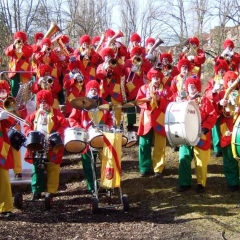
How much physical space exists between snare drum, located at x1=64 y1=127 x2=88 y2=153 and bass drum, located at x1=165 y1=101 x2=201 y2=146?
4.21 ft

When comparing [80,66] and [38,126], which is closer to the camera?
[38,126]

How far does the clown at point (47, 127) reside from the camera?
7.42 metres

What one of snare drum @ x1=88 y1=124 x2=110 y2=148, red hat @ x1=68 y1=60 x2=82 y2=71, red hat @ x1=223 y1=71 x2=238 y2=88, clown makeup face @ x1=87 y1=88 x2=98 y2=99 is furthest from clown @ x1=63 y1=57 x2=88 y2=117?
red hat @ x1=223 y1=71 x2=238 y2=88

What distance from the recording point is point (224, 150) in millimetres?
7863

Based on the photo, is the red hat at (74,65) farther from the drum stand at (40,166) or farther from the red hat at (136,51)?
the drum stand at (40,166)

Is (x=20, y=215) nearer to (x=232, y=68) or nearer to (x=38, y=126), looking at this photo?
(x=38, y=126)

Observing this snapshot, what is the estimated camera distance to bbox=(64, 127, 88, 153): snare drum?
6547mm

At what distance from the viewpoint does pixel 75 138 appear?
652 centimetres

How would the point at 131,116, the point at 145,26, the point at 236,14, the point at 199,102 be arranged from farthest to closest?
the point at 145,26 < the point at 236,14 < the point at 131,116 < the point at 199,102

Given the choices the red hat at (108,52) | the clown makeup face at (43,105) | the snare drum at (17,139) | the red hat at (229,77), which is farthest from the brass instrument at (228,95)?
the snare drum at (17,139)

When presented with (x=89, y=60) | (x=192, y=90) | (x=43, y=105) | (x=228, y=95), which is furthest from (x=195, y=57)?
(x=43, y=105)

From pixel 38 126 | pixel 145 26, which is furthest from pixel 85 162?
pixel 145 26

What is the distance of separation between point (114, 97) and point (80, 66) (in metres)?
0.97

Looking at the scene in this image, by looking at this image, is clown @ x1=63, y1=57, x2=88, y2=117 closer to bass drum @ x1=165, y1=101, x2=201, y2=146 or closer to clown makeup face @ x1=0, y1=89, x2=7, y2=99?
clown makeup face @ x1=0, y1=89, x2=7, y2=99
